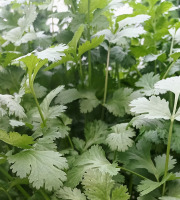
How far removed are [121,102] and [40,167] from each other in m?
0.31

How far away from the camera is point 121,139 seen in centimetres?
62

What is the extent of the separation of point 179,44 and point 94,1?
294 mm

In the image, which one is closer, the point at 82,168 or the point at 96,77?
the point at 82,168

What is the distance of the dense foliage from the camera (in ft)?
1.82

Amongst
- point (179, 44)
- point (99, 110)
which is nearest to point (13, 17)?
point (99, 110)

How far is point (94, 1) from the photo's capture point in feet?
2.62

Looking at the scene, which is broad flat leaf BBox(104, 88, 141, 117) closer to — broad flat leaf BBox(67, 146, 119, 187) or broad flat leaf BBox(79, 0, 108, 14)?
broad flat leaf BBox(67, 146, 119, 187)

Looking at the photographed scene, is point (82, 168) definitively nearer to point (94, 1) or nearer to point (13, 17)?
point (94, 1)

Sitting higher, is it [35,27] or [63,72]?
[35,27]

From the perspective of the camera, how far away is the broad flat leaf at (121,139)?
0.61 m

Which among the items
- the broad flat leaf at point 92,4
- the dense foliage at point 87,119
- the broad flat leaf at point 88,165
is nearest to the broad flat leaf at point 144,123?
the dense foliage at point 87,119

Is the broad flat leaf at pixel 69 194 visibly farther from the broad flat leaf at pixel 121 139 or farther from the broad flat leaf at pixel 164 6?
the broad flat leaf at pixel 164 6

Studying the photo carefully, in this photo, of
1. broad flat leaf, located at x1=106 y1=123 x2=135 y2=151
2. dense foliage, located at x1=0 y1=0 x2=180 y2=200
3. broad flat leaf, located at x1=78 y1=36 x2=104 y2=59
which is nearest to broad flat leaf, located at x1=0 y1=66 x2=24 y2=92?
dense foliage, located at x1=0 y1=0 x2=180 y2=200

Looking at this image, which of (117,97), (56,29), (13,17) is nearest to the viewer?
(117,97)
